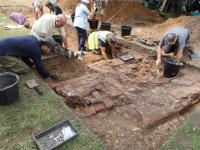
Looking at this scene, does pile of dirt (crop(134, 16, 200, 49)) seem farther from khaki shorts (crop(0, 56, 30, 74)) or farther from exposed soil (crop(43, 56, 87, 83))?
khaki shorts (crop(0, 56, 30, 74))

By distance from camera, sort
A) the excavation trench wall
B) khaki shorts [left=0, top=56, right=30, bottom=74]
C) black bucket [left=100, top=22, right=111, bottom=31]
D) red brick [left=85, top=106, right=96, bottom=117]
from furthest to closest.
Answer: black bucket [left=100, top=22, right=111, bottom=31] → khaki shorts [left=0, top=56, right=30, bottom=74] → red brick [left=85, top=106, right=96, bottom=117] → the excavation trench wall

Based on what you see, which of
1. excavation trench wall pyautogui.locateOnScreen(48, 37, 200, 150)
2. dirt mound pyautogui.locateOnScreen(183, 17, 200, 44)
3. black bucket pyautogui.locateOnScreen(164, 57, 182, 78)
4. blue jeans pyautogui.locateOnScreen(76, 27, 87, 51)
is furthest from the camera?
blue jeans pyautogui.locateOnScreen(76, 27, 87, 51)

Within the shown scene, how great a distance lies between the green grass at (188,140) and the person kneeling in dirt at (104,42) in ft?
11.6

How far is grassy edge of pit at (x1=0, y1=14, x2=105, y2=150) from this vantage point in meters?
2.16

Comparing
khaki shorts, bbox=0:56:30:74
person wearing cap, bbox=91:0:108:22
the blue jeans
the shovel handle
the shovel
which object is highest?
person wearing cap, bbox=91:0:108:22

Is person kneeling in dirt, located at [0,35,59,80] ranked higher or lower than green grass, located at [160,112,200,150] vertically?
higher

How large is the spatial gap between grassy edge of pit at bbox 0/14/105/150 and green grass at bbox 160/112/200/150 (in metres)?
0.88

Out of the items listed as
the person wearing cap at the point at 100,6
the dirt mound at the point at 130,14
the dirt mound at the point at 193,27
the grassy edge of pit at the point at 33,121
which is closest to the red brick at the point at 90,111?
the grassy edge of pit at the point at 33,121

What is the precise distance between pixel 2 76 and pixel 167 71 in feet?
11.7

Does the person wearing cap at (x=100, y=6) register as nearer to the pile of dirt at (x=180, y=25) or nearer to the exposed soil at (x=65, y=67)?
the pile of dirt at (x=180, y=25)

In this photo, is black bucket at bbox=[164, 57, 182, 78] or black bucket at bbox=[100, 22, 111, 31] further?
black bucket at bbox=[100, 22, 111, 31]

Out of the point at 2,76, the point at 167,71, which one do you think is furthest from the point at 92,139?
the point at 167,71

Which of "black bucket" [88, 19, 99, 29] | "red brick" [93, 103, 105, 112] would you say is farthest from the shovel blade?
"black bucket" [88, 19, 99, 29]

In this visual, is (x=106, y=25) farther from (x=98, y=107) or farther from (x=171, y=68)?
(x=98, y=107)
